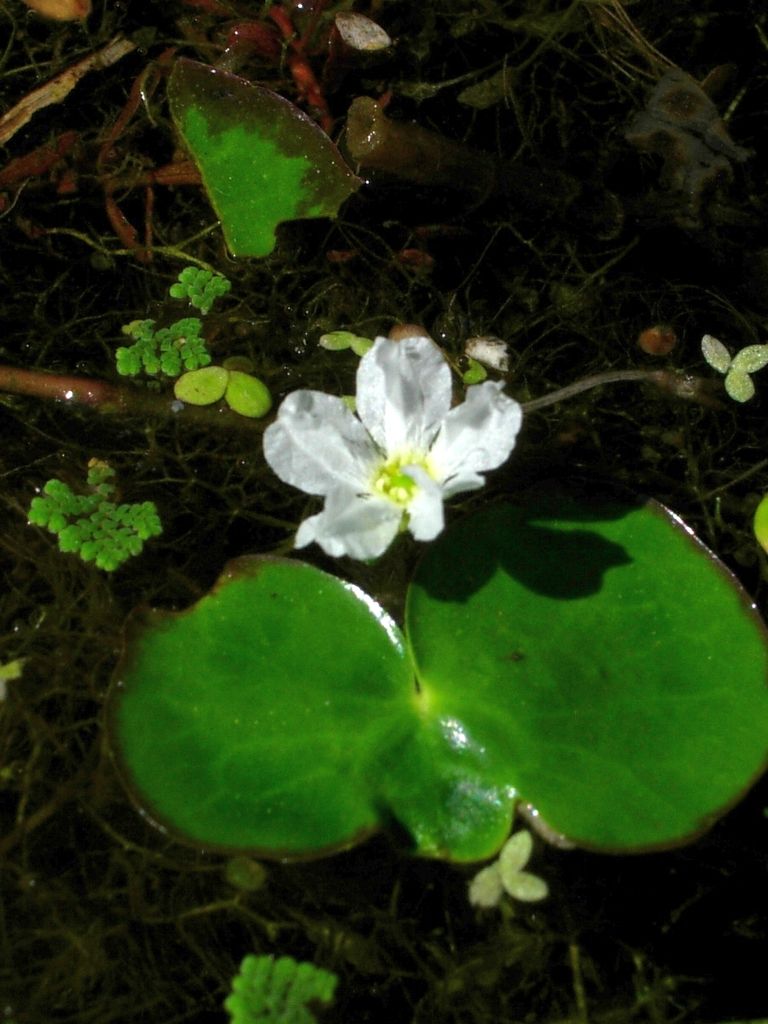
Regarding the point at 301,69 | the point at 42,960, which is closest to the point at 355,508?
the point at 42,960

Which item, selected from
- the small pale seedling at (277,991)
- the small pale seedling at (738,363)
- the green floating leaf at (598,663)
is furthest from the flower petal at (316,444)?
the small pale seedling at (738,363)

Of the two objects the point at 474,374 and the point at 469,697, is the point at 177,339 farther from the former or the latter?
the point at 469,697

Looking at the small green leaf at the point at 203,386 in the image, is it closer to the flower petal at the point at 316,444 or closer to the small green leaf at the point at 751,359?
the flower petal at the point at 316,444

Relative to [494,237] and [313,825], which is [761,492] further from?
[313,825]

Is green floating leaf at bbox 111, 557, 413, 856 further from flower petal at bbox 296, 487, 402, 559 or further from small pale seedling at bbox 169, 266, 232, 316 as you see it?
small pale seedling at bbox 169, 266, 232, 316

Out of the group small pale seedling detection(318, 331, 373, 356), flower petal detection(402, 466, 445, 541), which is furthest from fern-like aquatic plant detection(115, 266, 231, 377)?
flower petal detection(402, 466, 445, 541)

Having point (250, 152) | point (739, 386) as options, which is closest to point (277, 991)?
point (739, 386)

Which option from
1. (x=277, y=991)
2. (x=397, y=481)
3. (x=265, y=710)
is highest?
(x=397, y=481)
